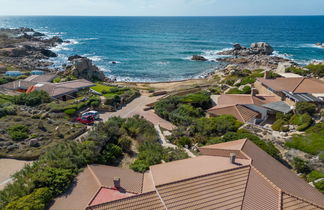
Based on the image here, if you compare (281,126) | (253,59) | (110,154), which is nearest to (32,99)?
(110,154)

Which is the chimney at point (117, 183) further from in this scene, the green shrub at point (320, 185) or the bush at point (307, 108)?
the bush at point (307, 108)

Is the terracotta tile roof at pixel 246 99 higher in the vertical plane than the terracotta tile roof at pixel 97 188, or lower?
higher

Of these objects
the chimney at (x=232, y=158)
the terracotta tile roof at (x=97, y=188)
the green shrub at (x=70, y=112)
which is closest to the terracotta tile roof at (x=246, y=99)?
the chimney at (x=232, y=158)

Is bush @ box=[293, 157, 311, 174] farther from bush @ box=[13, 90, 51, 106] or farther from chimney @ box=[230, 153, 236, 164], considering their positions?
bush @ box=[13, 90, 51, 106]

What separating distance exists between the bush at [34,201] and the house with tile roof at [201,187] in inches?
22.7

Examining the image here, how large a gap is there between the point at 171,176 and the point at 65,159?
23.2 feet

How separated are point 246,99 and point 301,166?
14.1m

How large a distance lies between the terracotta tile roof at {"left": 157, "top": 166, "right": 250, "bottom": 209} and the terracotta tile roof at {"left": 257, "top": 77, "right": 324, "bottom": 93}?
887 inches

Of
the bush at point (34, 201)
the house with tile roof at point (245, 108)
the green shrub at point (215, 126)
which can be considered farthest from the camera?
the house with tile roof at point (245, 108)

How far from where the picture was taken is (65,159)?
15.9m

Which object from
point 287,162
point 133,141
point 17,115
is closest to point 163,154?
point 133,141

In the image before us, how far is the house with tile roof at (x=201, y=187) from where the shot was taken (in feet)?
37.2

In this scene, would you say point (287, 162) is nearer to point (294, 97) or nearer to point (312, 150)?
point (312, 150)

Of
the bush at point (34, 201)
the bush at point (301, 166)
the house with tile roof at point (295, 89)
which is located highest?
the house with tile roof at point (295, 89)
